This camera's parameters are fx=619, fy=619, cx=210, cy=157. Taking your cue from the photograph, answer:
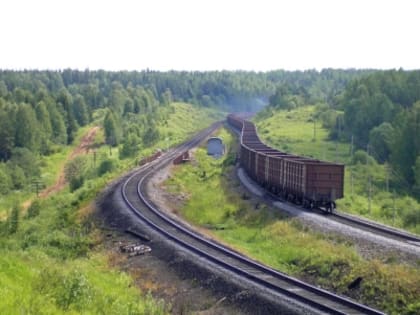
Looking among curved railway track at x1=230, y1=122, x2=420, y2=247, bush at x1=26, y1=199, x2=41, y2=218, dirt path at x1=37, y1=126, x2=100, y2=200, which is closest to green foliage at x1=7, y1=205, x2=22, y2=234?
bush at x1=26, y1=199, x2=41, y2=218

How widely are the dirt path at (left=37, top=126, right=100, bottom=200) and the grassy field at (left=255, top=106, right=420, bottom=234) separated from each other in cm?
3213

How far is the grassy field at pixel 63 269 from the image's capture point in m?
15.8

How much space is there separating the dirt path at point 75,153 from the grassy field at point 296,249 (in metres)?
35.1

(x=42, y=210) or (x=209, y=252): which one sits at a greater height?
(x=209, y=252)

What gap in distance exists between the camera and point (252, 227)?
3591cm

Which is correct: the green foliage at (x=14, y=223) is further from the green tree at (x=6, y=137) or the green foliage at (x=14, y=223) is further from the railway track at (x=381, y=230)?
the green tree at (x=6, y=137)

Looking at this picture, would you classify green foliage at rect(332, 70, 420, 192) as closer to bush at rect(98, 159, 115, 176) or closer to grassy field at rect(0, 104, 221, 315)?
grassy field at rect(0, 104, 221, 315)

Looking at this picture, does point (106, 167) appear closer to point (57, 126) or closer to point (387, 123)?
point (57, 126)

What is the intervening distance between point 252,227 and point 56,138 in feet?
266

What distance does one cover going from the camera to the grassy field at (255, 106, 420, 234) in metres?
45.1

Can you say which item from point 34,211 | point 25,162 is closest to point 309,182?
point 34,211

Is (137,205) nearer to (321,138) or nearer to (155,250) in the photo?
(155,250)

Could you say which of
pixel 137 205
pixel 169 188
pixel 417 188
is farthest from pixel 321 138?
pixel 137 205

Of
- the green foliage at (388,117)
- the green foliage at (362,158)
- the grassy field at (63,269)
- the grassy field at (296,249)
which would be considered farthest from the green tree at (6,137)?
the green foliage at (388,117)
